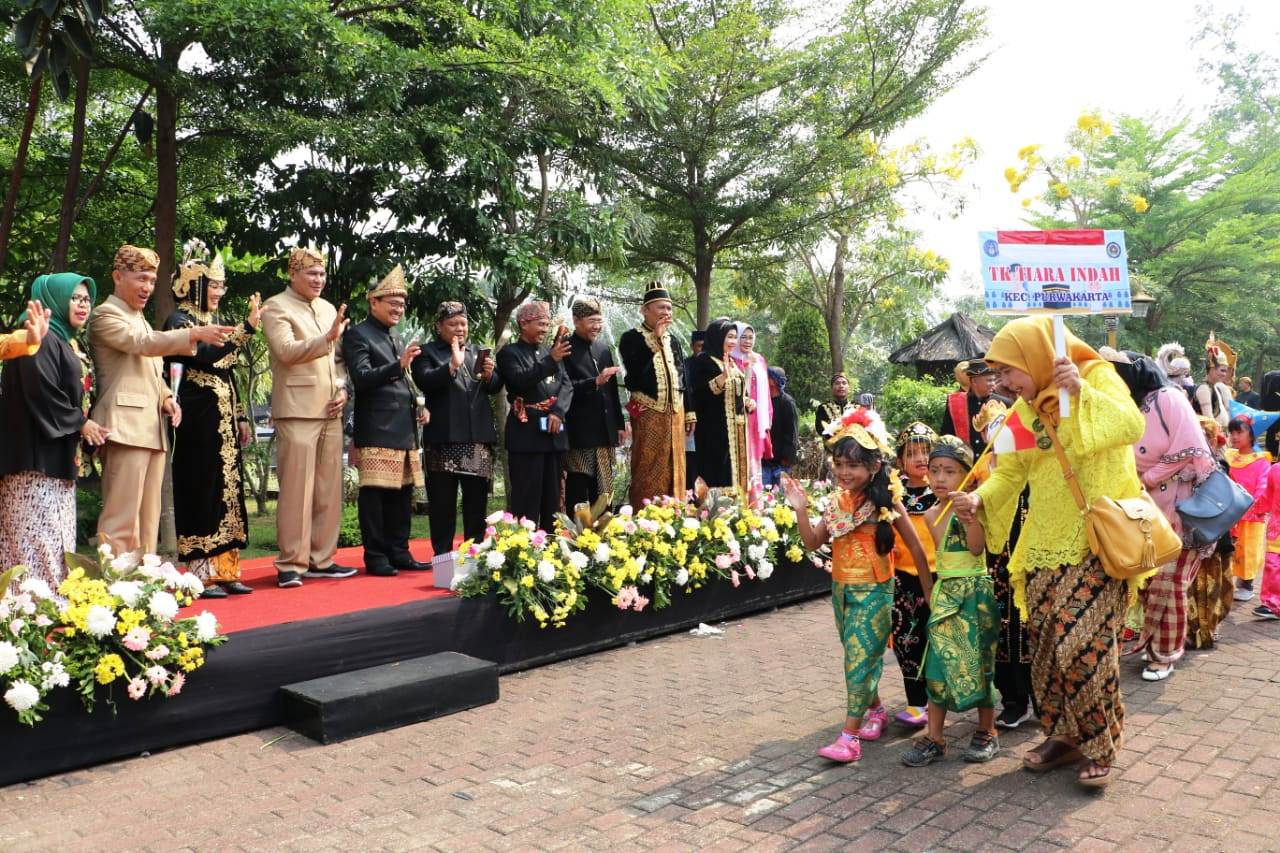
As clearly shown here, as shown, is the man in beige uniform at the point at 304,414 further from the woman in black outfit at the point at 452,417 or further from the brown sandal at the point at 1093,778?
the brown sandal at the point at 1093,778

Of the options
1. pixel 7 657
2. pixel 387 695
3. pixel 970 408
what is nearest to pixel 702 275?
pixel 970 408

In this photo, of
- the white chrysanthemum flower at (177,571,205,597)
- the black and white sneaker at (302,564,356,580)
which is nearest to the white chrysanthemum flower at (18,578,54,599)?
the white chrysanthemum flower at (177,571,205,597)

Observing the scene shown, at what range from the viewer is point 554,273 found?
13008mm

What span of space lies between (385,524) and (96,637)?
2.59 meters

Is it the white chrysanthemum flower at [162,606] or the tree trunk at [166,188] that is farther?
the tree trunk at [166,188]

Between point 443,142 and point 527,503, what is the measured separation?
414 centimetres

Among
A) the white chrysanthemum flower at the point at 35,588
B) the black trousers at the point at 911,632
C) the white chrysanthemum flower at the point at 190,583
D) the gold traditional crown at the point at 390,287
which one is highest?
the gold traditional crown at the point at 390,287

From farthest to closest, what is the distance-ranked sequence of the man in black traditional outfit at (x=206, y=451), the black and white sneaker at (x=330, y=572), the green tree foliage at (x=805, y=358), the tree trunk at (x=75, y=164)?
the green tree foliage at (x=805, y=358), the tree trunk at (x=75, y=164), the black and white sneaker at (x=330, y=572), the man in black traditional outfit at (x=206, y=451)

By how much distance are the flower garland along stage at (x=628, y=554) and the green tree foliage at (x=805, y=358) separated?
46.9 feet

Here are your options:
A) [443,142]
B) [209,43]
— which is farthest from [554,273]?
[209,43]

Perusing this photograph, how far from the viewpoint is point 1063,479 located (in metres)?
3.90

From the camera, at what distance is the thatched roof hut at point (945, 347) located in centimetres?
2311

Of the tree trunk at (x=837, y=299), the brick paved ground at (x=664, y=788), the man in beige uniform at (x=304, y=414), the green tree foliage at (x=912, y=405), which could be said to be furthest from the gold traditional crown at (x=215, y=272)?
the tree trunk at (x=837, y=299)

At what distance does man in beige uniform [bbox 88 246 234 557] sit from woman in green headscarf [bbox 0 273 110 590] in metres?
0.28
